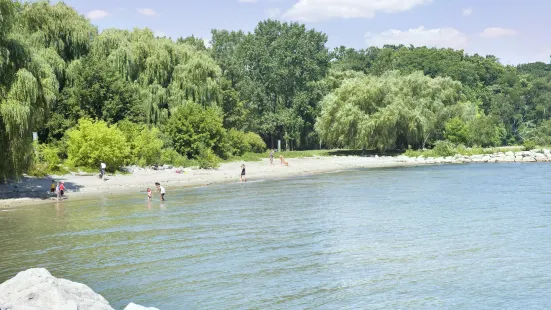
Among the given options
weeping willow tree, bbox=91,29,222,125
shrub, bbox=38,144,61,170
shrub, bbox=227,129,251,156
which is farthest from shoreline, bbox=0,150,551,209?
→ weeping willow tree, bbox=91,29,222,125

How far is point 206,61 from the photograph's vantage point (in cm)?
6284

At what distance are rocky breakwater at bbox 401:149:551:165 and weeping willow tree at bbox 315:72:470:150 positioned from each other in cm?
410

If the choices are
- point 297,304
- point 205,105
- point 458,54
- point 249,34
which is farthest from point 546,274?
point 458,54

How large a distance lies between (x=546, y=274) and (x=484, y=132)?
6609 cm

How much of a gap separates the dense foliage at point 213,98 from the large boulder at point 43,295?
2233 centimetres

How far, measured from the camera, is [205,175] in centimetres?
5066

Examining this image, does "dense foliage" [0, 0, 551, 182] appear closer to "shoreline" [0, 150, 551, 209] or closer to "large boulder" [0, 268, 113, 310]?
"shoreline" [0, 150, 551, 209]

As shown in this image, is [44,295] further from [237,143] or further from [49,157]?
[237,143]

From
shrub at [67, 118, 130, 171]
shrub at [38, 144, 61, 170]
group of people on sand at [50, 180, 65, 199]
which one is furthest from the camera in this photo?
shrub at [67, 118, 130, 171]

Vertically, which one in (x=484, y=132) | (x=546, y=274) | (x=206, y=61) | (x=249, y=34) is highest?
(x=249, y=34)

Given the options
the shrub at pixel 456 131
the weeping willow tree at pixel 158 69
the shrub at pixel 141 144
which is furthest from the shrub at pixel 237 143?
the shrub at pixel 456 131

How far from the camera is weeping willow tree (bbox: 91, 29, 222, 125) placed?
5612cm

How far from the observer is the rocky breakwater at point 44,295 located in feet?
33.8

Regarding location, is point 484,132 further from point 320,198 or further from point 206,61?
point 320,198
